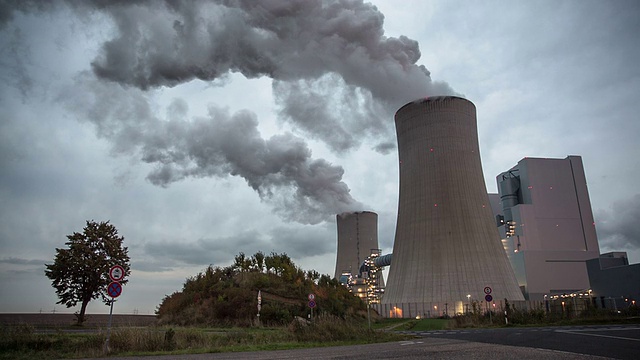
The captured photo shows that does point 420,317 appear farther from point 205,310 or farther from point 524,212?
point 524,212

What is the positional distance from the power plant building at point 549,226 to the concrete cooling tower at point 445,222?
23.0 metres

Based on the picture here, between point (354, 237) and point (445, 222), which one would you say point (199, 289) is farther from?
point (354, 237)

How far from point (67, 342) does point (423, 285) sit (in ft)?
69.9

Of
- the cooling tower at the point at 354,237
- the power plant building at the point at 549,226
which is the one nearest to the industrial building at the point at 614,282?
the power plant building at the point at 549,226

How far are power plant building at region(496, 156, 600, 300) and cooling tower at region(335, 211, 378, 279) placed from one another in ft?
53.4

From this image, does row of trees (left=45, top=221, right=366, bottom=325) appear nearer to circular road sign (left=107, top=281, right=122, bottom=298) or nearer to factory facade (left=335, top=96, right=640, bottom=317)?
factory facade (left=335, top=96, right=640, bottom=317)

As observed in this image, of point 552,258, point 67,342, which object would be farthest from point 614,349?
point 552,258

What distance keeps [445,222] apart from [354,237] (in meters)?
21.5

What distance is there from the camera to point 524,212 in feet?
167

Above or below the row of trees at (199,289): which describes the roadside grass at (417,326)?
below

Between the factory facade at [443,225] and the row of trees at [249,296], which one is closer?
the row of trees at [249,296]

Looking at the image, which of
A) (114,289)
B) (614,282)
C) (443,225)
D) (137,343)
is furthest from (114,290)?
(614,282)

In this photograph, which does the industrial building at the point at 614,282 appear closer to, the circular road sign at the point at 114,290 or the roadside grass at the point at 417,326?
the roadside grass at the point at 417,326

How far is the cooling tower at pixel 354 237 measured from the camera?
154 feet
